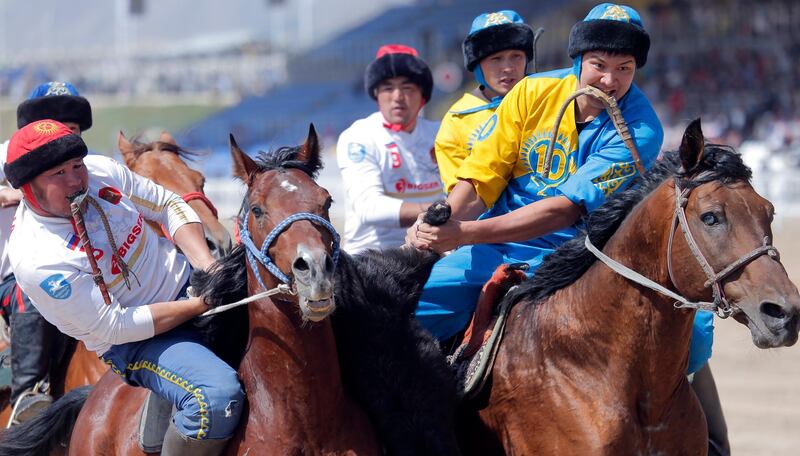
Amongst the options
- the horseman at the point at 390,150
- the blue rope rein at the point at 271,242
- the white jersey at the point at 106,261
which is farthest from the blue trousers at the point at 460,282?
the horseman at the point at 390,150

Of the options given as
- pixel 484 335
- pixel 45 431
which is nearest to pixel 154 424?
pixel 45 431

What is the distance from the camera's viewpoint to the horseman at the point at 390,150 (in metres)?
5.87

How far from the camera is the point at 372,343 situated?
13.8 feet

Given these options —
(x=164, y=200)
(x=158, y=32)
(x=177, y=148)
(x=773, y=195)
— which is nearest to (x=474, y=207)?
(x=164, y=200)

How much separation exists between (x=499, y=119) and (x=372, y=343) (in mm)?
1050

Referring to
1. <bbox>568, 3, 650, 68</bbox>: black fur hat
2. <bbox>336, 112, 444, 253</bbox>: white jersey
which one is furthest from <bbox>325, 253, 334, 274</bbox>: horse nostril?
<bbox>336, 112, 444, 253</bbox>: white jersey

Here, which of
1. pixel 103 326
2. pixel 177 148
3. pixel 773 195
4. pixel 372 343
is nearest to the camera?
pixel 103 326

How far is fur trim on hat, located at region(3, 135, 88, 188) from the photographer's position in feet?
13.0

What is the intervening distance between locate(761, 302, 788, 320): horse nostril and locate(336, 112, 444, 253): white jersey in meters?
2.56

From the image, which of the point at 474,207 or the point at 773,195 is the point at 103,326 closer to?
the point at 474,207

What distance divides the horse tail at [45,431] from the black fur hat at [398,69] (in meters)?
2.36

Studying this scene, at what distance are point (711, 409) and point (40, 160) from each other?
9.38ft

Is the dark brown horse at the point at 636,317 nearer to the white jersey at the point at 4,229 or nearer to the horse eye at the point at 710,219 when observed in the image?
the horse eye at the point at 710,219

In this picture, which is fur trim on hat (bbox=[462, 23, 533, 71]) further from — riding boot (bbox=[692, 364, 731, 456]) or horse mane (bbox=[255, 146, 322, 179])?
riding boot (bbox=[692, 364, 731, 456])
